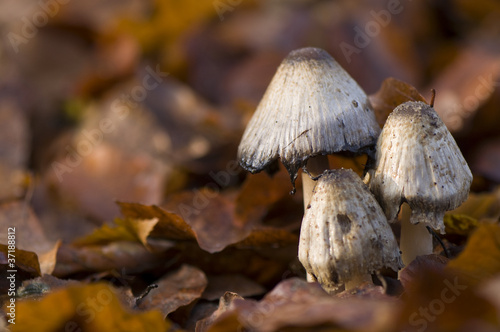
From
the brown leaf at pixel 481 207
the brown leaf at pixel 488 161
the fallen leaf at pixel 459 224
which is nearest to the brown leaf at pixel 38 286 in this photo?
the fallen leaf at pixel 459 224

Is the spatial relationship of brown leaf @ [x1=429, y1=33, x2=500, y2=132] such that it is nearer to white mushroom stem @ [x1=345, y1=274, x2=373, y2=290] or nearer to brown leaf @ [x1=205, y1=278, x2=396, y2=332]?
white mushroom stem @ [x1=345, y1=274, x2=373, y2=290]

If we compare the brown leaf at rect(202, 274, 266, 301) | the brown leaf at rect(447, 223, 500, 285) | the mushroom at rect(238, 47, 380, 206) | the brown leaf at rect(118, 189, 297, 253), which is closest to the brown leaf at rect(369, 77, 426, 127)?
the mushroom at rect(238, 47, 380, 206)

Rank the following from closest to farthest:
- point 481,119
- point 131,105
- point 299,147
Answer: point 299,147 < point 481,119 < point 131,105

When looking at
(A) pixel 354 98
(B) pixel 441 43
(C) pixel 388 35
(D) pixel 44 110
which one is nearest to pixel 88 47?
(D) pixel 44 110

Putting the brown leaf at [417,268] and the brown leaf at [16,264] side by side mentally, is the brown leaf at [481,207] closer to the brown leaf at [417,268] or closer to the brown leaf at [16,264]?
the brown leaf at [417,268]

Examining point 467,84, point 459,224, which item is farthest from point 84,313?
point 467,84

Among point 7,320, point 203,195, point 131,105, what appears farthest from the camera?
point 131,105

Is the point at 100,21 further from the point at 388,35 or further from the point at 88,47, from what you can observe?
the point at 388,35
